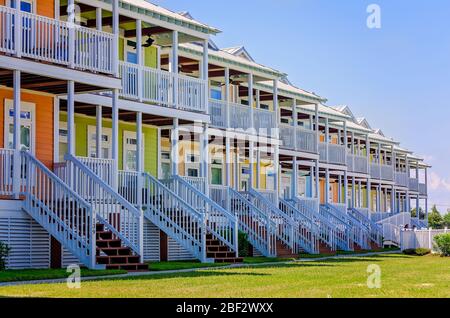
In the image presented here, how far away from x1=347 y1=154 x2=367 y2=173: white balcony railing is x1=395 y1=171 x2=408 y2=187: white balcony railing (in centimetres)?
940

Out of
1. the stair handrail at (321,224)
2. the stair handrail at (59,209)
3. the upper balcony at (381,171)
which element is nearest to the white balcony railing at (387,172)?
the upper balcony at (381,171)

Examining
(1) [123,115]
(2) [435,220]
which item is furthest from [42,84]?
(2) [435,220]

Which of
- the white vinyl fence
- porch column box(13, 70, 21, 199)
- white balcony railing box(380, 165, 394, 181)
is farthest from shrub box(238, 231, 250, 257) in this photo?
white balcony railing box(380, 165, 394, 181)

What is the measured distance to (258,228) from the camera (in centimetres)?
3494

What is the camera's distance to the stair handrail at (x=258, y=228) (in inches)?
1348

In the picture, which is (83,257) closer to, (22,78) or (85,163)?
(85,163)

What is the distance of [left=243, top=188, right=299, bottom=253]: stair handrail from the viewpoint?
36.0 metres

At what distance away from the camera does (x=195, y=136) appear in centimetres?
3791

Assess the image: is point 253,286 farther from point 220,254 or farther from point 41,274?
point 220,254

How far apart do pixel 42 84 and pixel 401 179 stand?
4333 cm

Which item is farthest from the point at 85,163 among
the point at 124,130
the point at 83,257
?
the point at 124,130

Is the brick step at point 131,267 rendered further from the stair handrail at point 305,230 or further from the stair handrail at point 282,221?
the stair handrail at point 305,230
